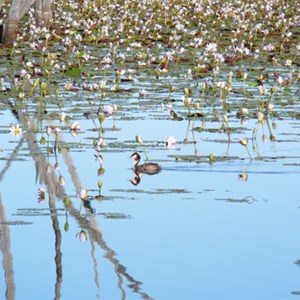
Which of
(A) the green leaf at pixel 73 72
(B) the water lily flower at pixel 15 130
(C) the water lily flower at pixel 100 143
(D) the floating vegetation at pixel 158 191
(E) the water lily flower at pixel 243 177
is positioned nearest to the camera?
(D) the floating vegetation at pixel 158 191

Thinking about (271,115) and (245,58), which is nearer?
(271,115)

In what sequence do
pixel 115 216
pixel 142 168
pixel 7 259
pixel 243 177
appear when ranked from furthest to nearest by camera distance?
1. pixel 142 168
2. pixel 243 177
3. pixel 115 216
4. pixel 7 259

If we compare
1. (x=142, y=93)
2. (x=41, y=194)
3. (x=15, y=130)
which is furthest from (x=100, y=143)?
(x=142, y=93)

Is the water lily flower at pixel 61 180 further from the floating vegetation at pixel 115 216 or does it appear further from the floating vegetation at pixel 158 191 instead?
the floating vegetation at pixel 115 216

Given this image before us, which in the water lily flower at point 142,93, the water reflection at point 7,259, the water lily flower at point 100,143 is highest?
the water lily flower at point 142,93

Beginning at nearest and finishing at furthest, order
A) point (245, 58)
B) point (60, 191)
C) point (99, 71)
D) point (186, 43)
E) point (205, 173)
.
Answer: point (60, 191)
point (205, 173)
point (99, 71)
point (245, 58)
point (186, 43)

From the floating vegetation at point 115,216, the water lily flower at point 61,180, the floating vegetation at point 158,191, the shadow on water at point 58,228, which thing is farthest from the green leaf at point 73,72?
the floating vegetation at point 115,216

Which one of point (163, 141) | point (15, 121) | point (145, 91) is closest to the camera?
point (163, 141)

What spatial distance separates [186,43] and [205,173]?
13.1 metres

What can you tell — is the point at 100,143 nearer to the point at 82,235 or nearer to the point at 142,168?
the point at 142,168

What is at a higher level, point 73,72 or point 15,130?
point 73,72

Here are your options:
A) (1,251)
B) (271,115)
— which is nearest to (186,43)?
(271,115)

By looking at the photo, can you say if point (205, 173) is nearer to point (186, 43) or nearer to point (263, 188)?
point (263, 188)

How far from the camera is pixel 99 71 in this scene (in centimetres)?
1656
